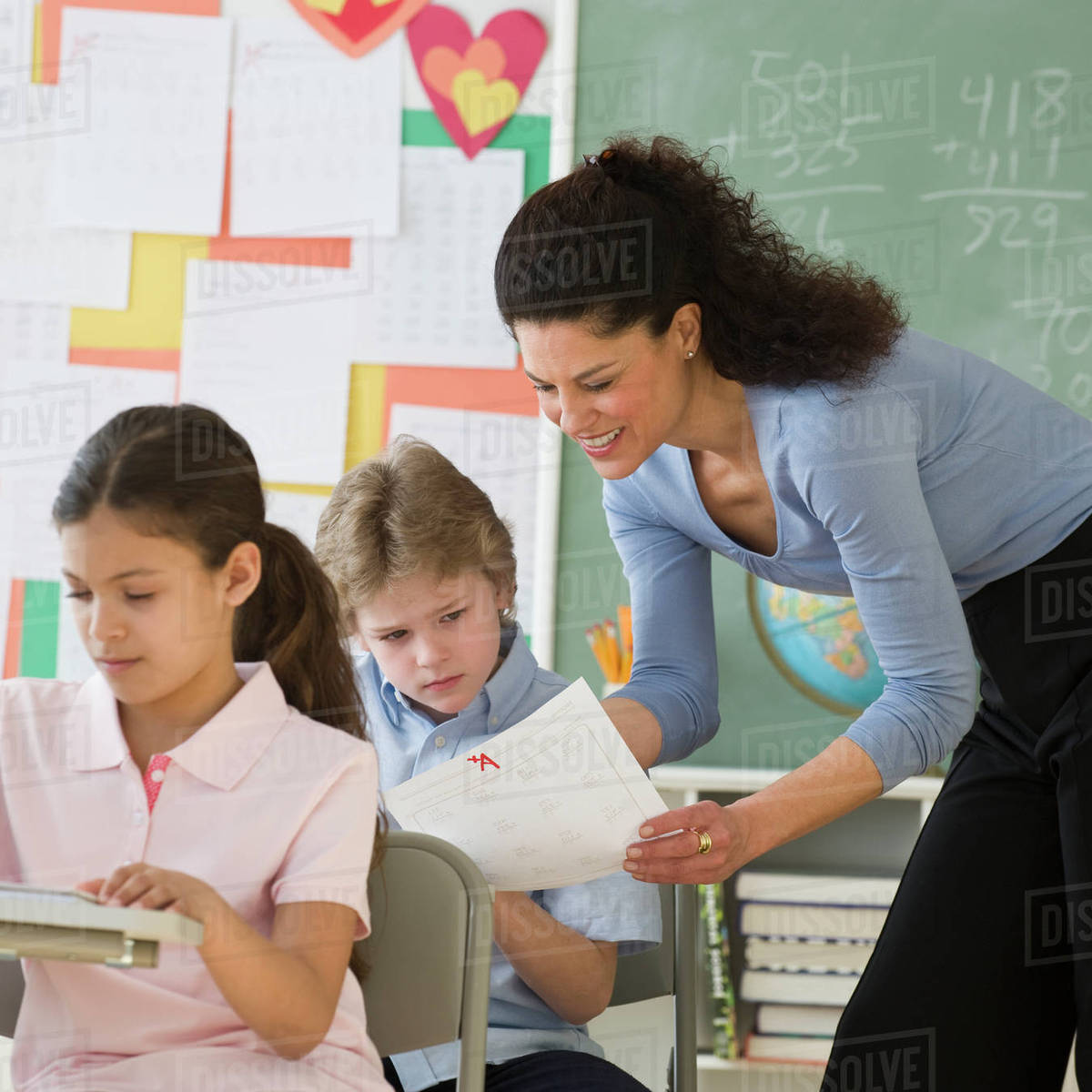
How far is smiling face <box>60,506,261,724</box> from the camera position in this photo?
91cm

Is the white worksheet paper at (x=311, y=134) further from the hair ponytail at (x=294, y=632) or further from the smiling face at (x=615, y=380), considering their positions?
the hair ponytail at (x=294, y=632)

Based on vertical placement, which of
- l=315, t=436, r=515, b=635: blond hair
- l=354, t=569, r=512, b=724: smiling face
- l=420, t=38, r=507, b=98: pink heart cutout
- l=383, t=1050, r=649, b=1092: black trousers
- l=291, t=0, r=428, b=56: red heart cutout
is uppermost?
l=291, t=0, r=428, b=56: red heart cutout

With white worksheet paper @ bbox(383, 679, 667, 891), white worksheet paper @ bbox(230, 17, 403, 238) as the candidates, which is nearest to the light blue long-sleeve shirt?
white worksheet paper @ bbox(383, 679, 667, 891)

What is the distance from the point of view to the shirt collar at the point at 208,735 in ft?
3.03

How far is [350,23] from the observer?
2.32m

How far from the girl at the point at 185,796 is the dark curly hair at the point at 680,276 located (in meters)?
0.32

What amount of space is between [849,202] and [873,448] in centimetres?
131

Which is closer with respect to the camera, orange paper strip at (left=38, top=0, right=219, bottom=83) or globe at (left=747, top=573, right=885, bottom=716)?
globe at (left=747, top=573, right=885, bottom=716)

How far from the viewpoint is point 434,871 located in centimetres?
105

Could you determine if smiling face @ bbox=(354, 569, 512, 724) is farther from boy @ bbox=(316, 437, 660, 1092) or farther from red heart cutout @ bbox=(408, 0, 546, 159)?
red heart cutout @ bbox=(408, 0, 546, 159)

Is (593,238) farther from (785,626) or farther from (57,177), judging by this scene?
(57,177)

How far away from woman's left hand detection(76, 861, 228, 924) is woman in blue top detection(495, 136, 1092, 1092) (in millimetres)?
395

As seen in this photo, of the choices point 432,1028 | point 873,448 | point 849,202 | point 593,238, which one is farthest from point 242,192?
point 432,1028

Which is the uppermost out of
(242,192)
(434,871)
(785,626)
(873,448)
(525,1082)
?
(242,192)
